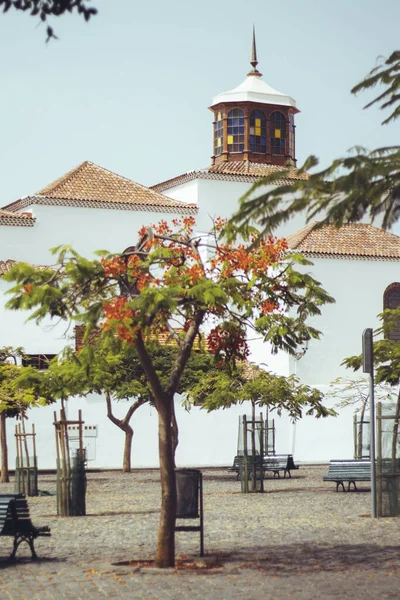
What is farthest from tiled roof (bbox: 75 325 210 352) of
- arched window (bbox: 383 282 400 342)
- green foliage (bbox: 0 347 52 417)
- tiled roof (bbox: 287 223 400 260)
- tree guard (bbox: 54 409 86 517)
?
arched window (bbox: 383 282 400 342)

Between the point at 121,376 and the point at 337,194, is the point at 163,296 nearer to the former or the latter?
the point at 337,194

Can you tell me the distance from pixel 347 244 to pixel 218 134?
1042 centimetres

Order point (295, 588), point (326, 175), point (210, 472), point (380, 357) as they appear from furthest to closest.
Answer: point (210, 472) → point (380, 357) → point (295, 588) → point (326, 175)

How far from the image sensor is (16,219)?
50250 mm

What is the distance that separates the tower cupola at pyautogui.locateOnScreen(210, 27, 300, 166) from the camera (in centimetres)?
5697

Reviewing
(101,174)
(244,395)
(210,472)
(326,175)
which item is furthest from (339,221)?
(101,174)

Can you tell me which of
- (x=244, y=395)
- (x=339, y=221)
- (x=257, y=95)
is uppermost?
(x=257, y=95)

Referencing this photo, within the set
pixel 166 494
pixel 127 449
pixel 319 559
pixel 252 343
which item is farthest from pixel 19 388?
pixel 252 343

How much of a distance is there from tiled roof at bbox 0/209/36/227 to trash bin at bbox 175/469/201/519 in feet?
123

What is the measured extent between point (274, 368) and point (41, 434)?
35.2 ft

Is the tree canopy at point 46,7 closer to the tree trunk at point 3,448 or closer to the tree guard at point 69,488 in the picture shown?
the tree guard at point 69,488

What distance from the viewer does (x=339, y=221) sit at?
332 inches

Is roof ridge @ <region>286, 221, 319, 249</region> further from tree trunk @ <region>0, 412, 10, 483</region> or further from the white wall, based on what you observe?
tree trunk @ <region>0, 412, 10, 483</region>

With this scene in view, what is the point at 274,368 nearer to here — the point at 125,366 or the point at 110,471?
the point at 110,471
